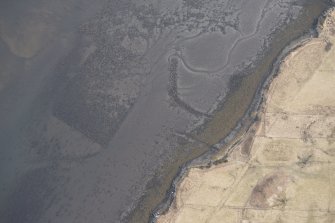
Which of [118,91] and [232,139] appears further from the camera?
[118,91]

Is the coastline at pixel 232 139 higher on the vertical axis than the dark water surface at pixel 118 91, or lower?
lower

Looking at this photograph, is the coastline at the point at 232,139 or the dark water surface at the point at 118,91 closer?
the coastline at the point at 232,139

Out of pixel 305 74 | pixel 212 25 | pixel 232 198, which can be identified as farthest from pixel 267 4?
pixel 232 198

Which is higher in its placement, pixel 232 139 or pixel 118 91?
pixel 118 91

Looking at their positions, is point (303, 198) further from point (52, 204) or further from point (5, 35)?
point (5, 35)
